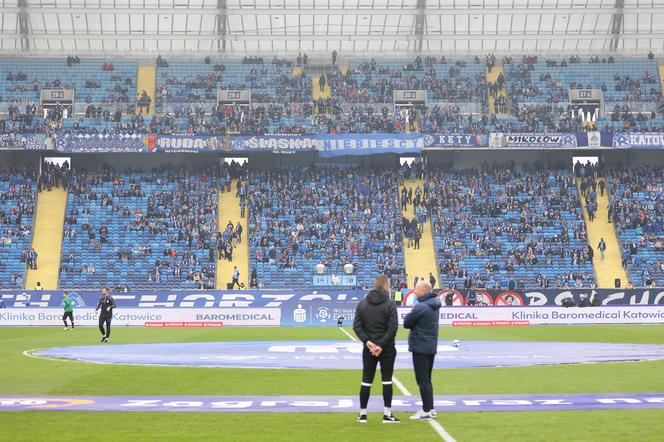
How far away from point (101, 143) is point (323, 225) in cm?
1732

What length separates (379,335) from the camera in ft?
47.7

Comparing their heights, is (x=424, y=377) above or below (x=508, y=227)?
below

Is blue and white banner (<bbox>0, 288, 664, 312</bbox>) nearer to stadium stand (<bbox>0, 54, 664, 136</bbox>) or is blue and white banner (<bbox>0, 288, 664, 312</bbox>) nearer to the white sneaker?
stadium stand (<bbox>0, 54, 664, 136</bbox>)

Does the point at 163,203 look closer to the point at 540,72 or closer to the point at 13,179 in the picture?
the point at 13,179

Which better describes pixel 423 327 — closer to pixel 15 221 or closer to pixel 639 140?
pixel 15 221

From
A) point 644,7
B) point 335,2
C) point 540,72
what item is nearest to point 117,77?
point 335,2

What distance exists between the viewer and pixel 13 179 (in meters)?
72.5

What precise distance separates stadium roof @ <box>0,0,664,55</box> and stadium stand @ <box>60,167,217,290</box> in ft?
46.6

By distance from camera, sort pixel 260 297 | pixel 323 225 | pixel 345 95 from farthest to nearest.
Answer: pixel 345 95
pixel 323 225
pixel 260 297

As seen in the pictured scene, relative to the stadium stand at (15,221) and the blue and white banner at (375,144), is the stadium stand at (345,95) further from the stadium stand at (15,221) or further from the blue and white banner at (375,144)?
the stadium stand at (15,221)

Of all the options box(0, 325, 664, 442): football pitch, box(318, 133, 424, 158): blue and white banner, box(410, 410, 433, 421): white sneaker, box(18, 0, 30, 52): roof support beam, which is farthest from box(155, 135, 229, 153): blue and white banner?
box(410, 410, 433, 421): white sneaker

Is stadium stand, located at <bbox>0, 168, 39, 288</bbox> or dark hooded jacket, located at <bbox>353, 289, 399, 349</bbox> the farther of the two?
stadium stand, located at <bbox>0, 168, 39, 288</bbox>

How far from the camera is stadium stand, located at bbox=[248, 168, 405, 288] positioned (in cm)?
6412

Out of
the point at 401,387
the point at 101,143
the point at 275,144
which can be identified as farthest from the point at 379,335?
the point at 101,143
